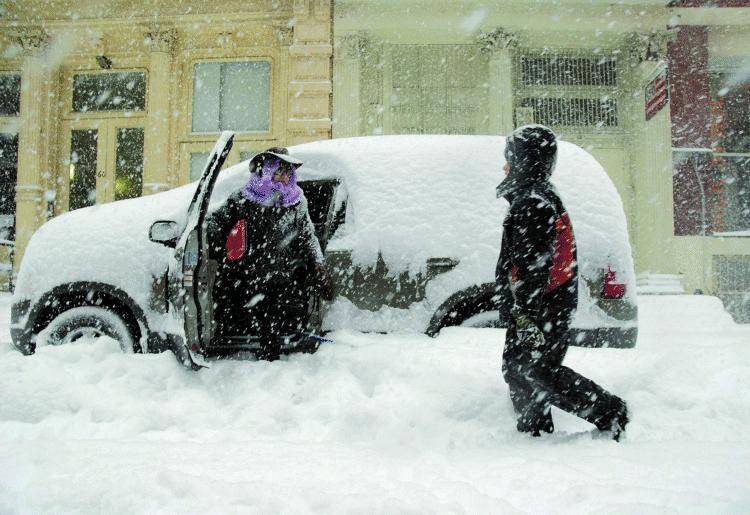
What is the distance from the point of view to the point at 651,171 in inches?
432

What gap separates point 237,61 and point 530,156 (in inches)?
413

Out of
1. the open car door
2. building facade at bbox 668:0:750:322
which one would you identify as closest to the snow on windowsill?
building facade at bbox 668:0:750:322

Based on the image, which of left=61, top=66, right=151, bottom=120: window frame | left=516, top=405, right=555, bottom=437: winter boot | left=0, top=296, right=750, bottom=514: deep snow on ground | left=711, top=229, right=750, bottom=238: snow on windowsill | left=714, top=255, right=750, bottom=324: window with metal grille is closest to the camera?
left=0, top=296, right=750, bottom=514: deep snow on ground

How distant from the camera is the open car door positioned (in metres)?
2.96

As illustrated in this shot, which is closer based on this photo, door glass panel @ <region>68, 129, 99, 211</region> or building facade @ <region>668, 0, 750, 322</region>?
building facade @ <region>668, 0, 750, 322</region>

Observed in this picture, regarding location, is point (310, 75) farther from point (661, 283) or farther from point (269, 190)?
point (269, 190)

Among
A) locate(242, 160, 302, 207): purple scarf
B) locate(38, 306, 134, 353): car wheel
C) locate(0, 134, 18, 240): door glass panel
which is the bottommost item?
locate(38, 306, 134, 353): car wheel

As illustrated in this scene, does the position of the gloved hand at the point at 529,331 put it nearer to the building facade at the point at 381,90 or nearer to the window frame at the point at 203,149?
the building facade at the point at 381,90

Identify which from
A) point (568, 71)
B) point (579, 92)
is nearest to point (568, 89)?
point (579, 92)

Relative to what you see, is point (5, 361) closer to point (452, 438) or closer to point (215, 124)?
point (452, 438)

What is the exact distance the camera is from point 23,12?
37.6 ft

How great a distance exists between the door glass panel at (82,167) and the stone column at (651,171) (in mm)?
11861

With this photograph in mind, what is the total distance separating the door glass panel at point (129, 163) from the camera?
11578 millimetres

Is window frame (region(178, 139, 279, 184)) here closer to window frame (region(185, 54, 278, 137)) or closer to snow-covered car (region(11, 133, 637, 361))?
window frame (region(185, 54, 278, 137))
